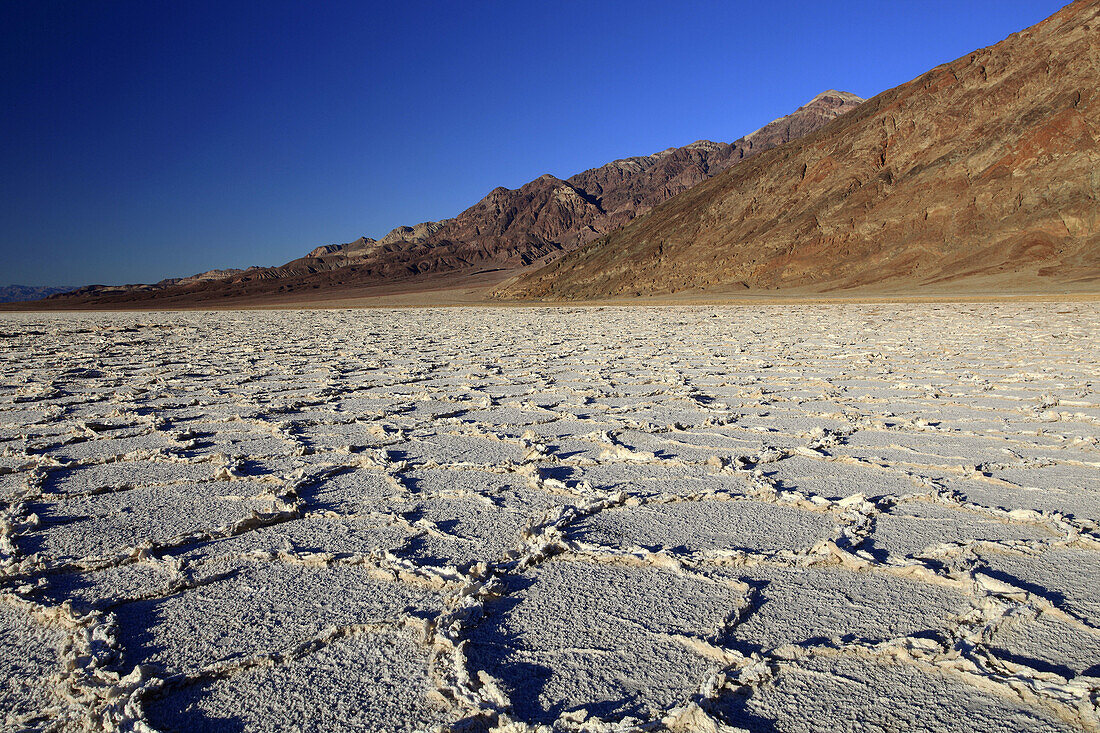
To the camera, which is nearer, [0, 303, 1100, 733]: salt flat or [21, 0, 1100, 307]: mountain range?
[0, 303, 1100, 733]: salt flat

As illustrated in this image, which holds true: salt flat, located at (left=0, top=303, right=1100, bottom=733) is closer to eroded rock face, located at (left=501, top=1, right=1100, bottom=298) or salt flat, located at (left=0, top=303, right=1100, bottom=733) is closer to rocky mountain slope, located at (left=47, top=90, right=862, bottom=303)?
eroded rock face, located at (left=501, top=1, right=1100, bottom=298)

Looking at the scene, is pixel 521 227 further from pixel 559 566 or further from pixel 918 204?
pixel 559 566

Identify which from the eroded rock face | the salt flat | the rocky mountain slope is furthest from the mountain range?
the rocky mountain slope

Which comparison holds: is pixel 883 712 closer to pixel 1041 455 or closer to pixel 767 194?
pixel 1041 455

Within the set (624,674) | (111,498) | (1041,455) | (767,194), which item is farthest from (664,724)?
(767,194)

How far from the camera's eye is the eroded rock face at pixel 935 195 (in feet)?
82.8

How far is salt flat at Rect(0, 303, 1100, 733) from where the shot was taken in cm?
141

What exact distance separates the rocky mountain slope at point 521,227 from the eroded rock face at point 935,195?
38.3 metres

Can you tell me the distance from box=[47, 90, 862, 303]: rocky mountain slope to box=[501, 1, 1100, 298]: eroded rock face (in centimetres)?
3832

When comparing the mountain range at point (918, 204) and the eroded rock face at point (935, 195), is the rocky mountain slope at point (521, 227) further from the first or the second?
the eroded rock face at point (935, 195)

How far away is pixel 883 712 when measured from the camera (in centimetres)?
135

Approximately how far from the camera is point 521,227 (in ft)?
288

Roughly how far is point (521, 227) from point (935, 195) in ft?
207

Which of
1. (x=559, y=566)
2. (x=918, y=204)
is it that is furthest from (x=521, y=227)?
(x=559, y=566)
